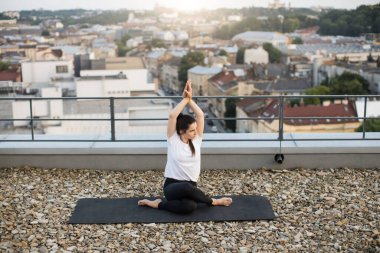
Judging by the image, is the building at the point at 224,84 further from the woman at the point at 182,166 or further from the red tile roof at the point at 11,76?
the woman at the point at 182,166

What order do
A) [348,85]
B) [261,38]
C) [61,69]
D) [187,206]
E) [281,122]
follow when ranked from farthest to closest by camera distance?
[261,38] < [348,85] < [61,69] < [281,122] < [187,206]

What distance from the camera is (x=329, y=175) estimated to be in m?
6.28

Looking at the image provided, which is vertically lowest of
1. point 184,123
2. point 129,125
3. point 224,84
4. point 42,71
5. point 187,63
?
point 224,84

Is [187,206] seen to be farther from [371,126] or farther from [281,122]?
[371,126]

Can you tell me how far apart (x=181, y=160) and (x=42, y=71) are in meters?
49.7

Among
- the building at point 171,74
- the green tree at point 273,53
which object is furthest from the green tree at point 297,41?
the building at point 171,74

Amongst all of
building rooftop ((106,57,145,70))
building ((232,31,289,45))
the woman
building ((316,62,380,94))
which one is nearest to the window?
building rooftop ((106,57,145,70))

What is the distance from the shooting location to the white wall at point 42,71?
167 ft

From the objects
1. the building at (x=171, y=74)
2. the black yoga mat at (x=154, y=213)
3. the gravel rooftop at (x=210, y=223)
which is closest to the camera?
the gravel rooftop at (x=210, y=223)

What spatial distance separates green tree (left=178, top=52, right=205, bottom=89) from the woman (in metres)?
78.4

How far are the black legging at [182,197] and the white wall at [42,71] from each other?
4560 cm

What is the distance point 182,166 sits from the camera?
5.21 meters

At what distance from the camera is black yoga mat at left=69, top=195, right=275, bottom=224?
5.06m

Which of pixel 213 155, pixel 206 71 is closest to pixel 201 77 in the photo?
pixel 206 71
